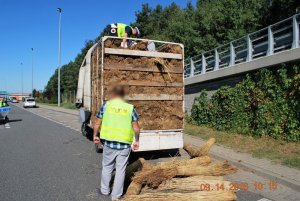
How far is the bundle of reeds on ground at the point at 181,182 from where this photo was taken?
16.5 ft

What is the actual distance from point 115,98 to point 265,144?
601 centimetres

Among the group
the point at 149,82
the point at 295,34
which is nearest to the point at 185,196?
the point at 149,82

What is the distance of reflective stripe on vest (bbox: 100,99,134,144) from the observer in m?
5.54

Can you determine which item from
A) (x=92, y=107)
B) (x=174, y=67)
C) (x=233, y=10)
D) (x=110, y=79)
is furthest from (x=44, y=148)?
(x=233, y=10)

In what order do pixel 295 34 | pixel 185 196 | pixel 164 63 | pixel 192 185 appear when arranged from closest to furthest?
pixel 185 196
pixel 192 185
pixel 164 63
pixel 295 34

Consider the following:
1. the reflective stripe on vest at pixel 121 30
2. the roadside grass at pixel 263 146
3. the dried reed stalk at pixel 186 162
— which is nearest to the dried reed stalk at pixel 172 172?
the dried reed stalk at pixel 186 162

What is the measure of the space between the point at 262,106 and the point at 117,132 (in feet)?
23.1

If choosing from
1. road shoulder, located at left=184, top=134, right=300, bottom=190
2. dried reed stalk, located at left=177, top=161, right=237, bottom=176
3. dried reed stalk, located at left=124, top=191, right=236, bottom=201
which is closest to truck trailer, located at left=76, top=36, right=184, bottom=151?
road shoulder, located at left=184, top=134, right=300, bottom=190

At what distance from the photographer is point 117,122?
554 cm

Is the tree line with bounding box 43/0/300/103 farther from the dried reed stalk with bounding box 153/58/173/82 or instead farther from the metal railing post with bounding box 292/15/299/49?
the dried reed stalk with bounding box 153/58/173/82

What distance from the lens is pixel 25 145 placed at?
38.5ft

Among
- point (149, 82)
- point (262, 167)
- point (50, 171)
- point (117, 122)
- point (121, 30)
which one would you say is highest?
point (121, 30)

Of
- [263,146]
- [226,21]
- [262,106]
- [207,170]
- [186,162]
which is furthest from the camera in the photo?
[226,21]

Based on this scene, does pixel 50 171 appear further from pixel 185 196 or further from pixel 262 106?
pixel 262 106
